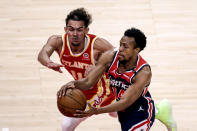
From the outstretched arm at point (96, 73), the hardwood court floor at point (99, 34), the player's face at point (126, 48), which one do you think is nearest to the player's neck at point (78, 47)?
the outstretched arm at point (96, 73)

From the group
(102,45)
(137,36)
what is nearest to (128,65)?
(137,36)

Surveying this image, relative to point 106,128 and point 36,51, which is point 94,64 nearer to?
point 106,128

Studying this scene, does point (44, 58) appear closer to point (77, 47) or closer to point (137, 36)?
point (77, 47)

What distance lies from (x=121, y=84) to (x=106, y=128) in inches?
55.2

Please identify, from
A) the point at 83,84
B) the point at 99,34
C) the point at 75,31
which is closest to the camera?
the point at 83,84

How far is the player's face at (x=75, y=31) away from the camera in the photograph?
4672 millimetres

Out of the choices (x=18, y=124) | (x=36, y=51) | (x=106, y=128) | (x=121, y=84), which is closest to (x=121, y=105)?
(x=121, y=84)

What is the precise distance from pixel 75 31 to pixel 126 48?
764 millimetres

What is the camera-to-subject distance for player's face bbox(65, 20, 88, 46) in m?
Result: 4.67

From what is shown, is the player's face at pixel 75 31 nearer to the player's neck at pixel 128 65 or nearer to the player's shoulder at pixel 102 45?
the player's shoulder at pixel 102 45

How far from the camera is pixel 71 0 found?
8234 millimetres

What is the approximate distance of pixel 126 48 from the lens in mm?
4117

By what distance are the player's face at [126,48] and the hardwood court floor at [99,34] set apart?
171 cm

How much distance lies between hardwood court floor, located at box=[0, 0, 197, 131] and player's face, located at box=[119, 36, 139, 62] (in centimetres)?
171
